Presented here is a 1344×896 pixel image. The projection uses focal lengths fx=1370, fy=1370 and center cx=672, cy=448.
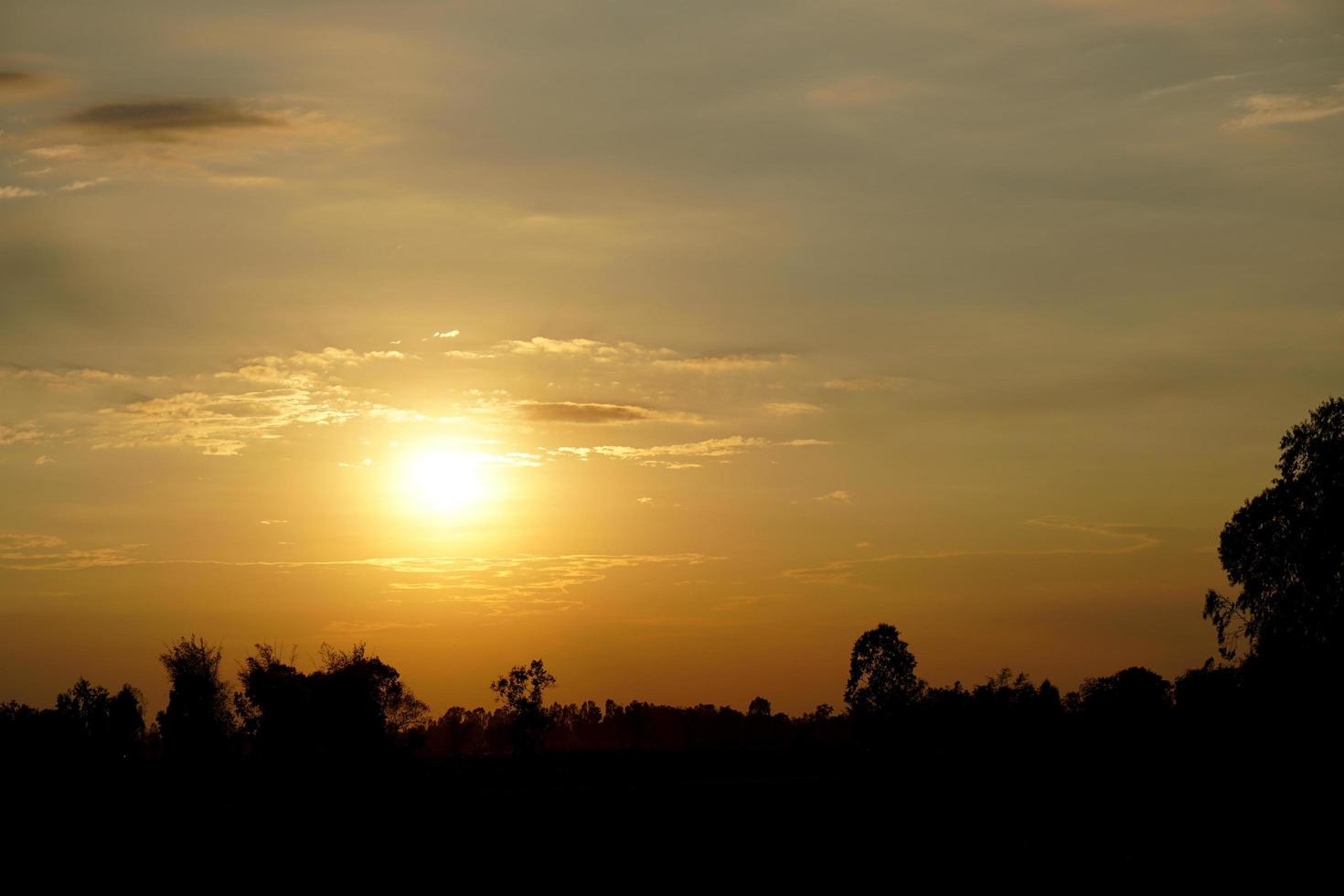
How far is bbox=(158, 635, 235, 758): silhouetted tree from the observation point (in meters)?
136

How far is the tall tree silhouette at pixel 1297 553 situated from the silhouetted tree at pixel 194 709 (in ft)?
330

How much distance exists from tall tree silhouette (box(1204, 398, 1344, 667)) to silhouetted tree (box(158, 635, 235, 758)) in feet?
330

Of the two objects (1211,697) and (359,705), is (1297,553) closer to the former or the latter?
(1211,697)

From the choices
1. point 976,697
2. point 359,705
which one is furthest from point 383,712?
point 976,697

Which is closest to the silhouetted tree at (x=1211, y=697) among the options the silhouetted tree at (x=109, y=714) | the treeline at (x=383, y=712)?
the treeline at (x=383, y=712)

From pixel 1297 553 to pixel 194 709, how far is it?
108572 millimetres

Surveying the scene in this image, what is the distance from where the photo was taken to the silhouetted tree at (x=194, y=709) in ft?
446

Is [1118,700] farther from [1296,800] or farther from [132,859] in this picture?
[132,859]

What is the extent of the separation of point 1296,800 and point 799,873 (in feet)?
66.0

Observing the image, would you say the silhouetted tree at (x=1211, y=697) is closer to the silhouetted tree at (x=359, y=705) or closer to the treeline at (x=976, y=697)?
the treeline at (x=976, y=697)

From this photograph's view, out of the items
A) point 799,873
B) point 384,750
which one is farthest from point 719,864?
point 384,750

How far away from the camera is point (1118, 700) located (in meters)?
131

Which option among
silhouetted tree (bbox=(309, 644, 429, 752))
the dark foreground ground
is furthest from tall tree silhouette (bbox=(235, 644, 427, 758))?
the dark foreground ground

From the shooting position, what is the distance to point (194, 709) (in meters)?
139
